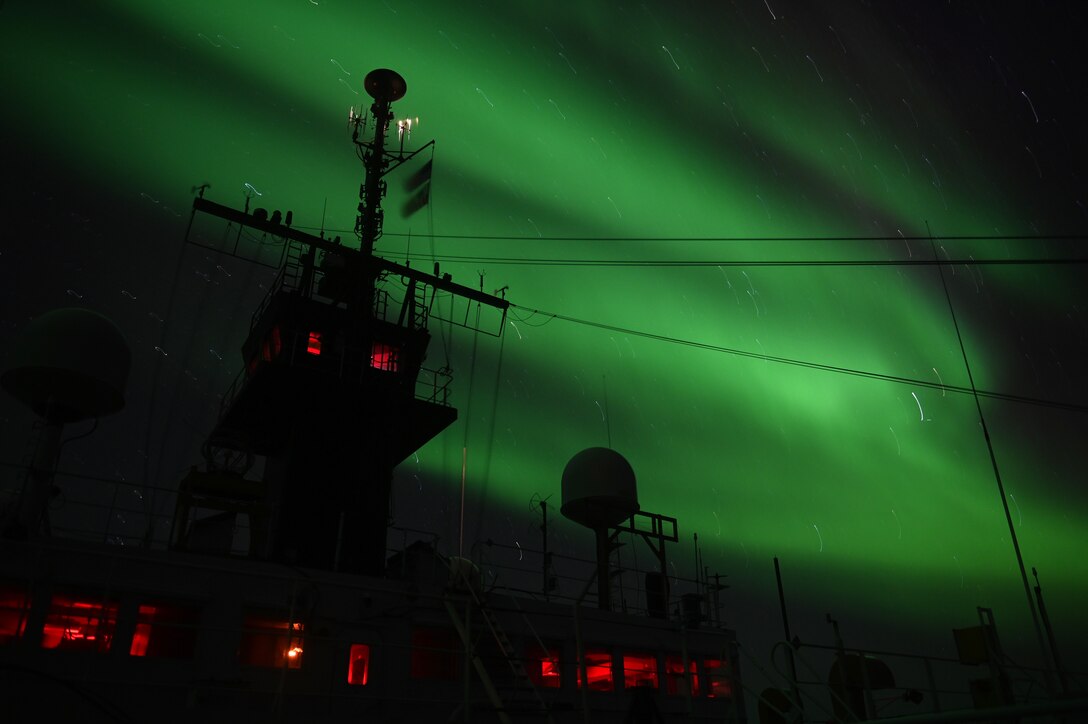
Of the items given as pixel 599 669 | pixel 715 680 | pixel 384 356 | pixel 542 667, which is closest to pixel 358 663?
pixel 542 667

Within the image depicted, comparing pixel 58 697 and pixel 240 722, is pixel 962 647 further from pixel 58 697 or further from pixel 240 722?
pixel 58 697

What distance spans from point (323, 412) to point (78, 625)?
854 cm

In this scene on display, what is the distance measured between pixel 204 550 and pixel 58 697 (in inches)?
187

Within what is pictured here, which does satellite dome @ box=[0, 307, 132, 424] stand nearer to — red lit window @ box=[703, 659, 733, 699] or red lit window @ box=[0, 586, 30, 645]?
red lit window @ box=[0, 586, 30, 645]

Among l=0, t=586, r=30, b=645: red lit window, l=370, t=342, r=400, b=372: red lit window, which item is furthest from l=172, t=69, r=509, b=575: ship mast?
l=0, t=586, r=30, b=645: red lit window

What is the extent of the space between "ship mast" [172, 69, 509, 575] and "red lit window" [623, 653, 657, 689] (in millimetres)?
7215

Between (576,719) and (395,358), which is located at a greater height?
(395,358)

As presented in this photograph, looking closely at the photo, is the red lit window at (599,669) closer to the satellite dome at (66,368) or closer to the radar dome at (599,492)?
the radar dome at (599,492)

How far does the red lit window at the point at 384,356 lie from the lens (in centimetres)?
2307

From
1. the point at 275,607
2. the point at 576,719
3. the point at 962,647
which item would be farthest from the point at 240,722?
the point at 962,647

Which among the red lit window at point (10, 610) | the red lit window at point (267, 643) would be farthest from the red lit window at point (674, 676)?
the red lit window at point (10, 610)

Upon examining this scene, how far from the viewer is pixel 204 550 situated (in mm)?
17297

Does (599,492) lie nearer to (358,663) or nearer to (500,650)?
(500,650)

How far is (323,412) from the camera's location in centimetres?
2156
